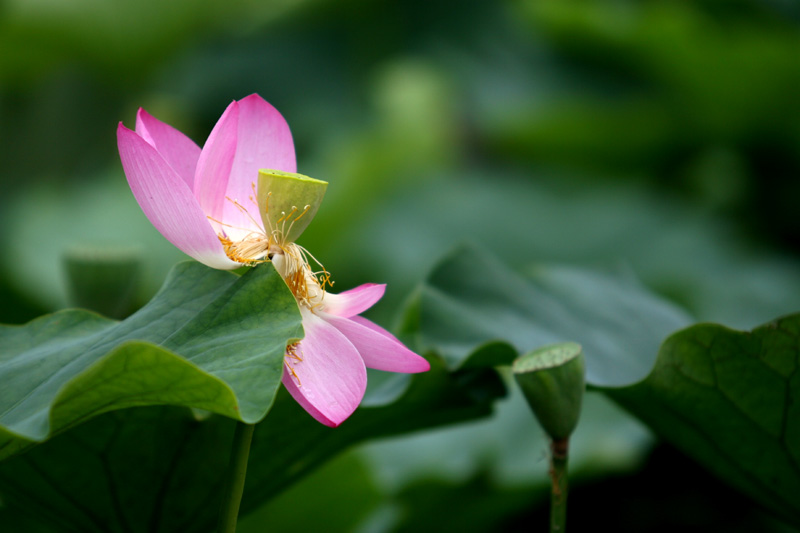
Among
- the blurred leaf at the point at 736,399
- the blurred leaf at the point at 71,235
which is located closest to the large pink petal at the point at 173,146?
the blurred leaf at the point at 736,399

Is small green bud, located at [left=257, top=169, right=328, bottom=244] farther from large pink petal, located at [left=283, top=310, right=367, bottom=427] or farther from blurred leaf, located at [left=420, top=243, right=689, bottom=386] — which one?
blurred leaf, located at [left=420, top=243, right=689, bottom=386]

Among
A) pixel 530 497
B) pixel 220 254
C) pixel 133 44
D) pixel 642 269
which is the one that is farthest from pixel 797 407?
pixel 133 44

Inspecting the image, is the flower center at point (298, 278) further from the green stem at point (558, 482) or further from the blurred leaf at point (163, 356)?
the green stem at point (558, 482)

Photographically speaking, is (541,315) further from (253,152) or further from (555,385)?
(253,152)

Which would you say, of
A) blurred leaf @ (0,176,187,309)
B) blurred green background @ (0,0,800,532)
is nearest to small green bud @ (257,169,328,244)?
blurred green background @ (0,0,800,532)

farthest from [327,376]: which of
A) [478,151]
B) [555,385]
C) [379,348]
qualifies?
[478,151]

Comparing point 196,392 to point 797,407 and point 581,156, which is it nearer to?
point 797,407
